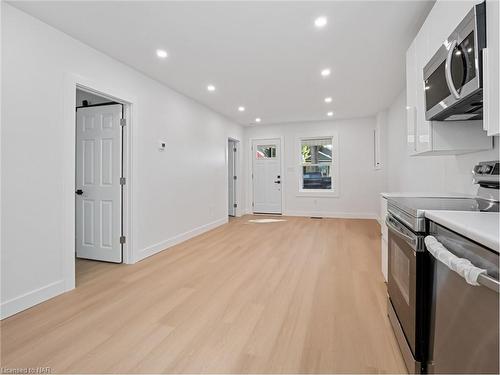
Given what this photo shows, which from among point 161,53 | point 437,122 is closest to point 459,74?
point 437,122

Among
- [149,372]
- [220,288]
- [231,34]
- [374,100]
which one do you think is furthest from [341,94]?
[149,372]

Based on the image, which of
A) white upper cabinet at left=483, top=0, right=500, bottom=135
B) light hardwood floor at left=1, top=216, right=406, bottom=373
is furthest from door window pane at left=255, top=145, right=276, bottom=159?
white upper cabinet at left=483, top=0, right=500, bottom=135

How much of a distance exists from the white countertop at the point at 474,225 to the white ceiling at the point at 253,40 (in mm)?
1926

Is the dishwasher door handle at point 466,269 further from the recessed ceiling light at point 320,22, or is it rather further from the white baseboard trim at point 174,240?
the white baseboard trim at point 174,240

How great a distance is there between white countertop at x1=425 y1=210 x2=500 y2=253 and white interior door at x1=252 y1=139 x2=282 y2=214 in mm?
5957

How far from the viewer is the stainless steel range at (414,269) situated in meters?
1.22

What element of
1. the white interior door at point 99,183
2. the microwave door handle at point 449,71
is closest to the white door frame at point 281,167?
the white interior door at point 99,183

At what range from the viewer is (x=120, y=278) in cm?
277

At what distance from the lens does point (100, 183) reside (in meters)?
3.33

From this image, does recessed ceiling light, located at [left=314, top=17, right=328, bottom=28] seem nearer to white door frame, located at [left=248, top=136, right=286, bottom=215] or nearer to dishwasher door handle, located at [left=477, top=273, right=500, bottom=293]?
dishwasher door handle, located at [left=477, top=273, right=500, bottom=293]

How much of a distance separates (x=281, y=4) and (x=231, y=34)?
0.63 meters

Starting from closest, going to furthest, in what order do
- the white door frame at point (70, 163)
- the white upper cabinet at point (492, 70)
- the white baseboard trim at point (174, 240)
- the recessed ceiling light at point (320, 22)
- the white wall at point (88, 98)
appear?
the white upper cabinet at point (492, 70) < the recessed ceiling light at point (320, 22) < the white door frame at point (70, 163) < the white baseboard trim at point (174, 240) < the white wall at point (88, 98)

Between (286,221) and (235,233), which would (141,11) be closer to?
(235,233)

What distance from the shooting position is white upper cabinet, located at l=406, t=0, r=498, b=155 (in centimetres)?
155
